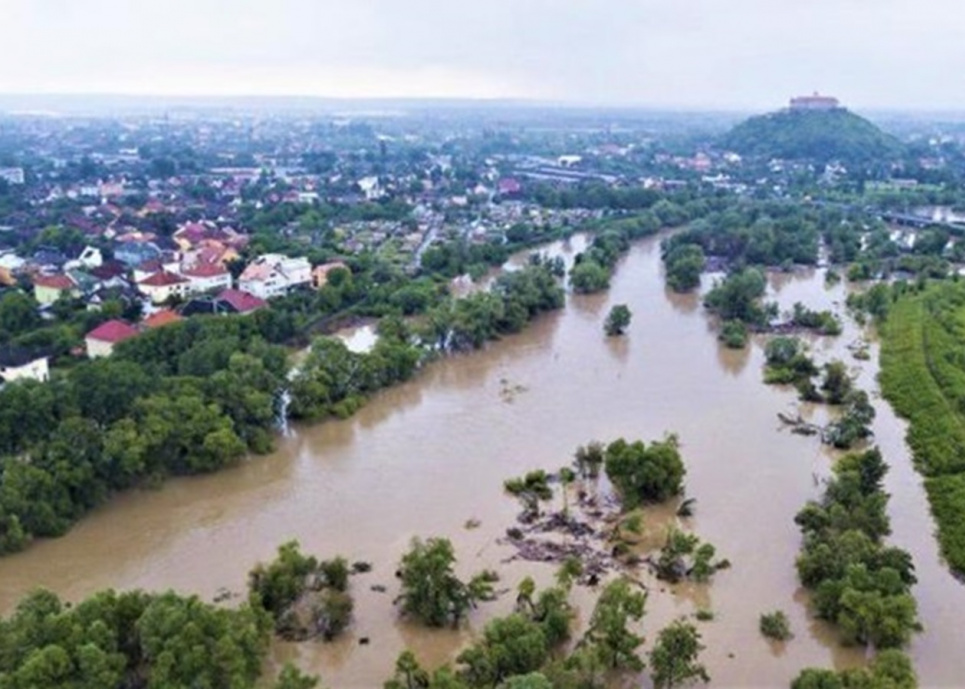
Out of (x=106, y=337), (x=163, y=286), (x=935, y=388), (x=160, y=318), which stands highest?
(x=935, y=388)

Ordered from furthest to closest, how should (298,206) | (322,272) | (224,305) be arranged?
(298,206), (322,272), (224,305)

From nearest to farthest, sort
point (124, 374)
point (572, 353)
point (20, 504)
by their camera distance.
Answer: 1. point (20, 504)
2. point (124, 374)
3. point (572, 353)

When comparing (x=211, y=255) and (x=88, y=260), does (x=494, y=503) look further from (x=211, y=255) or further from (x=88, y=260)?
(x=88, y=260)

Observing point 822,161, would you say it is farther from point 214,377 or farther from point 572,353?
point 214,377

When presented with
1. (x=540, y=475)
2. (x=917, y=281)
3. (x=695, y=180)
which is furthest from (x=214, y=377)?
(x=695, y=180)

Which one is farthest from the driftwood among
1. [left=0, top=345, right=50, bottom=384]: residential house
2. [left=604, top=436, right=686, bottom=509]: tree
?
[left=0, top=345, right=50, bottom=384]: residential house

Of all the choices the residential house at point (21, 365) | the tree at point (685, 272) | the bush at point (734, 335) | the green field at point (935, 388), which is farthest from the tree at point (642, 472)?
the tree at point (685, 272)

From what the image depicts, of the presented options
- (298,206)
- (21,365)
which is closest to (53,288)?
(21,365)
